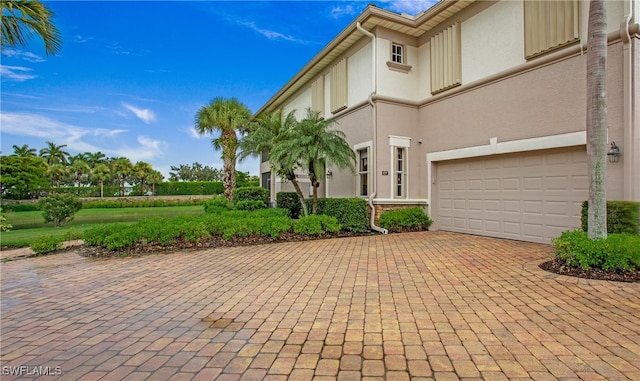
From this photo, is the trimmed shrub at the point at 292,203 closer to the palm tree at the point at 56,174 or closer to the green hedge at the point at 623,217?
the green hedge at the point at 623,217

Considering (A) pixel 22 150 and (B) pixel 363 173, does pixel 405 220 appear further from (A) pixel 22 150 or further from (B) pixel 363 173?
(A) pixel 22 150

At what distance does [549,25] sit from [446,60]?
2854 millimetres

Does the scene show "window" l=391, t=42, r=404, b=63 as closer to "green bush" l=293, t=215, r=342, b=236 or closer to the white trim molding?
the white trim molding

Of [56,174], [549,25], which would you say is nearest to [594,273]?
[549,25]

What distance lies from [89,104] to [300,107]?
1201 cm

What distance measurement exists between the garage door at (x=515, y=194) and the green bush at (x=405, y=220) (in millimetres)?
545

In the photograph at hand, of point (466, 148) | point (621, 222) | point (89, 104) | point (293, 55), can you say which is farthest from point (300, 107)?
point (621, 222)

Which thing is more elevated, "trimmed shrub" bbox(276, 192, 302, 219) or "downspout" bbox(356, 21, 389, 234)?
"downspout" bbox(356, 21, 389, 234)

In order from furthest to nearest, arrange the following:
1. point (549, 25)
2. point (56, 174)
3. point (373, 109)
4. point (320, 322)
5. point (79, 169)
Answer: point (79, 169) → point (56, 174) → point (373, 109) → point (549, 25) → point (320, 322)

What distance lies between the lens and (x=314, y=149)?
935cm

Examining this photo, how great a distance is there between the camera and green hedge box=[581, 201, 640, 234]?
18.8ft

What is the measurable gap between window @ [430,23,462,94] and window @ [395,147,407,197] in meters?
2.19

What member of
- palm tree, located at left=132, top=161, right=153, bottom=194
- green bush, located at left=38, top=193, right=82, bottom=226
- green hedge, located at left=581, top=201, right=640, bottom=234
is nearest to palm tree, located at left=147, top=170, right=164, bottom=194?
palm tree, located at left=132, top=161, right=153, bottom=194

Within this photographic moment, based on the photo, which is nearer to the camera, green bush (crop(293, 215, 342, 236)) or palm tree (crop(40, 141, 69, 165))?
green bush (crop(293, 215, 342, 236))
